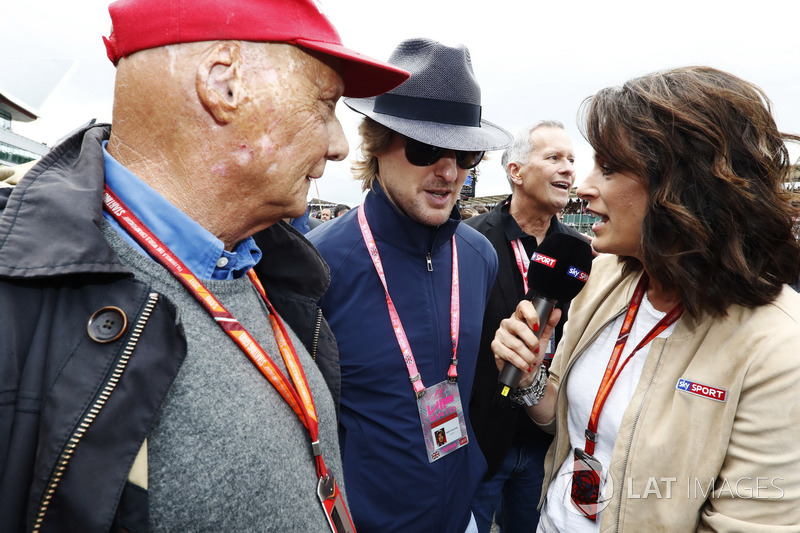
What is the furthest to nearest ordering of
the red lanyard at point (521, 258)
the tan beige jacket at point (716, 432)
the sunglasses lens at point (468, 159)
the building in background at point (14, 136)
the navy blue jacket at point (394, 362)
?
the building in background at point (14, 136) → the red lanyard at point (521, 258) → the sunglasses lens at point (468, 159) → the navy blue jacket at point (394, 362) → the tan beige jacket at point (716, 432)

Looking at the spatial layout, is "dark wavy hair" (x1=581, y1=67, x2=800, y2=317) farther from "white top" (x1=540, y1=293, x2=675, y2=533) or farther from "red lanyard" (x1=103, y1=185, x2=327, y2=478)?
"red lanyard" (x1=103, y1=185, x2=327, y2=478)

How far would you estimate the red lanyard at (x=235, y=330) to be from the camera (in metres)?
1.02

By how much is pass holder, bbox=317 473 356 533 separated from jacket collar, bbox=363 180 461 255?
1.17 meters

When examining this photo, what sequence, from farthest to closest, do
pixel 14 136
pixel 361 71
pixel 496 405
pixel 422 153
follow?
pixel 14 136 < pixel 496 405 < pixel 422 153 < pixel 361 71

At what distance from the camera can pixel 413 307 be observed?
6.84ft

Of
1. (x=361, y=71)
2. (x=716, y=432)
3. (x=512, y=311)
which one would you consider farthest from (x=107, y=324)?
(x=512, y=311)

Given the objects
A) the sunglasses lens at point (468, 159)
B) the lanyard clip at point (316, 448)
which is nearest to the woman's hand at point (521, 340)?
the lanyard clip at point (316, 448)

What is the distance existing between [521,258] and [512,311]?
0.47 metres

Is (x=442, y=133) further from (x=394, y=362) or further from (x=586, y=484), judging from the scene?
(x=586, y=484)

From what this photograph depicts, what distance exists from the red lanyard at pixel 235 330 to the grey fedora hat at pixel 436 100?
53.2 inches

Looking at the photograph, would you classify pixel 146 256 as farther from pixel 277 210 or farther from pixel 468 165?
pixel 468 165

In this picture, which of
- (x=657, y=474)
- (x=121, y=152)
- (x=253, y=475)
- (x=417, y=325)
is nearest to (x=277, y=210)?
(x=121, y=152)

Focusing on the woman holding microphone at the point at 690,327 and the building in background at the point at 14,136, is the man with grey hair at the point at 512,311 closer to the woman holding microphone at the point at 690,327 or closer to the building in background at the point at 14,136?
the woman holding microphone at the point at 690,327

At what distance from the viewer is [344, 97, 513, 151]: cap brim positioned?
2111mm
